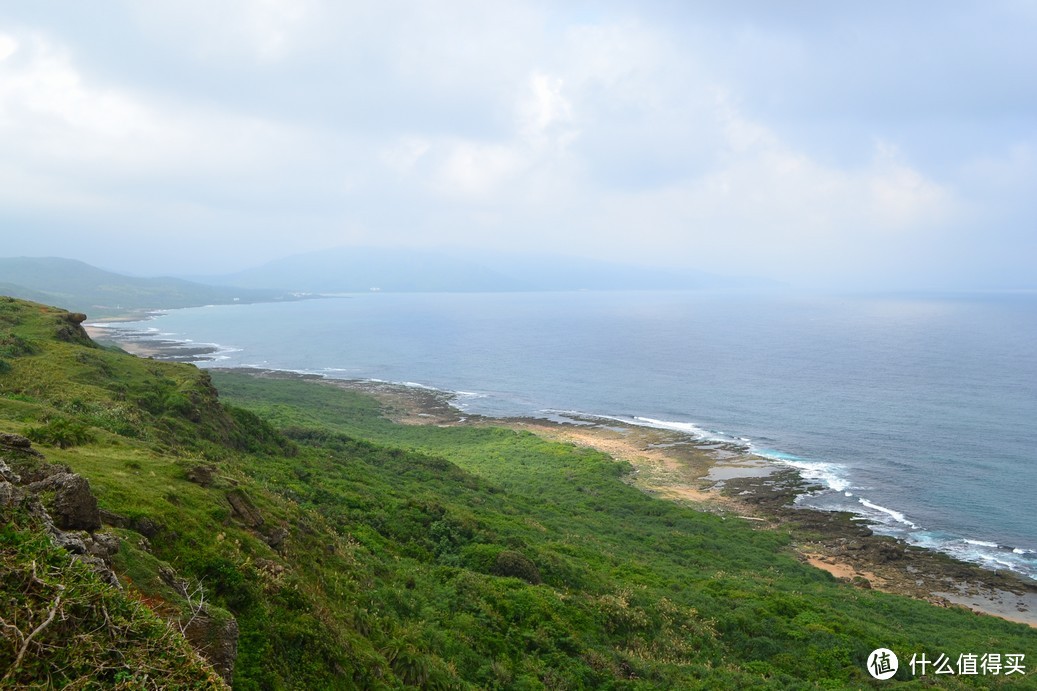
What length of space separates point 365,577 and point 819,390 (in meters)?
92.4

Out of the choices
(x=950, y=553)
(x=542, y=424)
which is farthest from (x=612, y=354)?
(x=950, y=553)

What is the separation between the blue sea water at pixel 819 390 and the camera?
1948 inches

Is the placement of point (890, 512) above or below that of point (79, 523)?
below

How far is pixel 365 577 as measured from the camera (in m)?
15.3

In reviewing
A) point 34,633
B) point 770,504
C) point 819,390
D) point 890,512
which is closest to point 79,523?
point 34,633

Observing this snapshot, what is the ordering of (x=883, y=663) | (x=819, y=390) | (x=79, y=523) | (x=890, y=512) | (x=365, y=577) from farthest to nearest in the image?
(x=819, y=390), (x=890, y=512), (x=883, y=663), (x=365, y=577), (x=79, y=523)

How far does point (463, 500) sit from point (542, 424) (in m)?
43.3

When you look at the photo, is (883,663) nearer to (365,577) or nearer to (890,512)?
(365,577)

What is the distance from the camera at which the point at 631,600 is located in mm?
21891

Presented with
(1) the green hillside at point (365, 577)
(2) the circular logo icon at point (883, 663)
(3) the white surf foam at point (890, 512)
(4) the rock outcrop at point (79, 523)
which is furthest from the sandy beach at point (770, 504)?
(4) the rock outcrop at point (79, 523)

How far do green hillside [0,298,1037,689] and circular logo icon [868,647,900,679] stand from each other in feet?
1.32

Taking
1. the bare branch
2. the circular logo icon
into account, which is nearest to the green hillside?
the bare branch

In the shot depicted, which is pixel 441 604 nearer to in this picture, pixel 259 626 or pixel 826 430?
pixel 259 626

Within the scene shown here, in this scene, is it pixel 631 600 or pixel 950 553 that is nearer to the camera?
pixel 631 600
